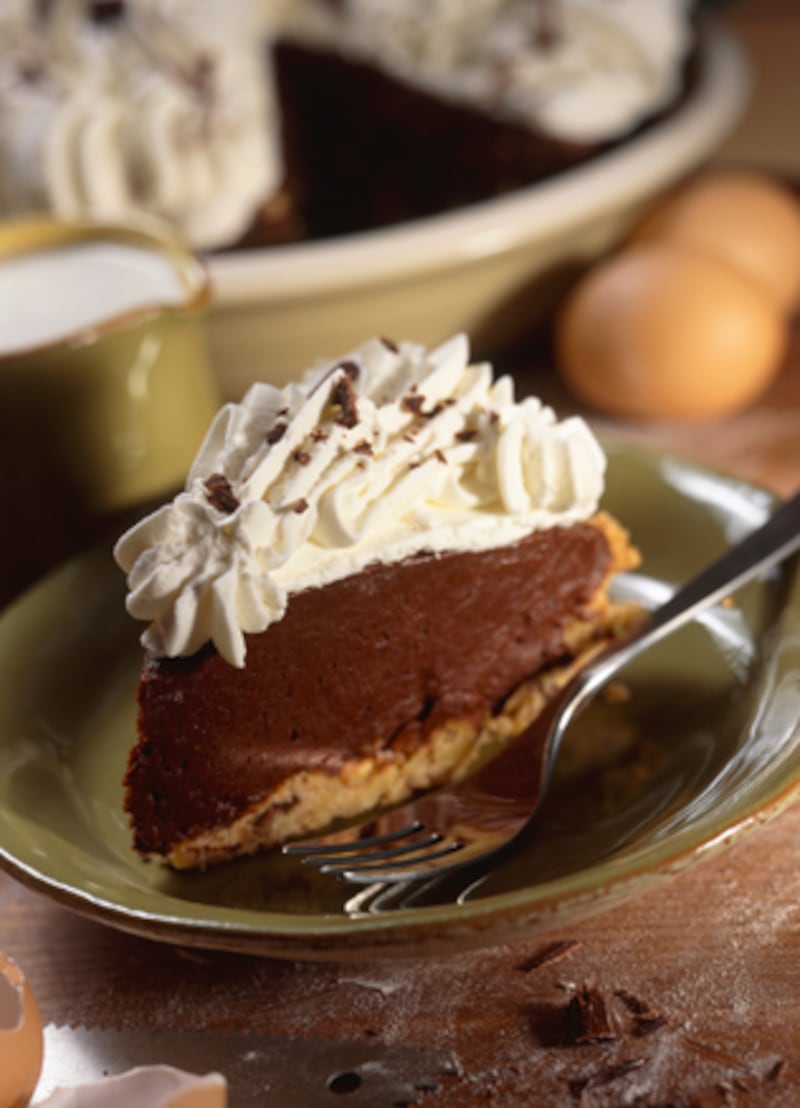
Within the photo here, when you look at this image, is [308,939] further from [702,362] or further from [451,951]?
[702,362]

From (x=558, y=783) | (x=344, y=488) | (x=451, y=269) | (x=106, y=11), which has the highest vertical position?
(x=106, y=11)

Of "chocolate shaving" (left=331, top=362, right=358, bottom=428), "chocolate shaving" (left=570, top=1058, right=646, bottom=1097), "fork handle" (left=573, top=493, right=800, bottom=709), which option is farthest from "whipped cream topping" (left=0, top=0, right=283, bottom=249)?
"chocolate shaving" (left=570, top=1058, right=646, bottom=1097)

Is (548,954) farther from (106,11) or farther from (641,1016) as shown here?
(106,11)

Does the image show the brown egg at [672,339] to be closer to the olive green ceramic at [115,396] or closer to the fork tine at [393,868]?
the olive green ceramic at [115,396]

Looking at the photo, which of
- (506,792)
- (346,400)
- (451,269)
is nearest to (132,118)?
(451,269)

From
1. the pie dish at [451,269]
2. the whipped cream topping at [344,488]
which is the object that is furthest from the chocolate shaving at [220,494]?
the pie dish at [451,269]

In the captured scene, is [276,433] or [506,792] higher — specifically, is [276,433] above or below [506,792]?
above

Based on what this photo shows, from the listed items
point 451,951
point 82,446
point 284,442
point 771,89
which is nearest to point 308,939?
point 451,951
